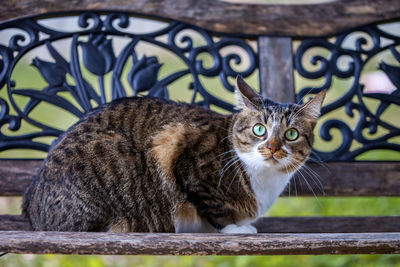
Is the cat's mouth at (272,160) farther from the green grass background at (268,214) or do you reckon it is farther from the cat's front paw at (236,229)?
the green grass background at (268,214)

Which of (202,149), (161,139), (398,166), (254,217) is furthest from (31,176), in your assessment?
(398,166)

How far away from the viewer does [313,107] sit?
165cm

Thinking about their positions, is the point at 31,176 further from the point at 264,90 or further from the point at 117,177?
the point at 264,90

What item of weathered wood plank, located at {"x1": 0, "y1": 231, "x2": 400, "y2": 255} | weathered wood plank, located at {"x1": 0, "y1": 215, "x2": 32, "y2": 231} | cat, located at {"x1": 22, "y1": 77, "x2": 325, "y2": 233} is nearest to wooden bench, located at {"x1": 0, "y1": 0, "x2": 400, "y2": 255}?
weathered wood plank, located at {"x1": 0, "y1": 215, "x2": 32, "y2": 231}

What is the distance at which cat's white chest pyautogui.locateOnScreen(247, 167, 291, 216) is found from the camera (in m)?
1.62

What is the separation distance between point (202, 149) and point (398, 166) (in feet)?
2.71

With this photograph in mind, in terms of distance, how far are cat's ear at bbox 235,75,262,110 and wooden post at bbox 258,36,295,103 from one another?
0.22m

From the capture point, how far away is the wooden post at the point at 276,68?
190 cm

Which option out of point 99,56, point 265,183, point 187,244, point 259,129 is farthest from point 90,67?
point 187,244

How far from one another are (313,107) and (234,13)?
1.93ft

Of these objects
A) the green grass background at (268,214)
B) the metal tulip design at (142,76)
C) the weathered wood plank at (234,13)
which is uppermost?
the weathered wood plank at (234,13)

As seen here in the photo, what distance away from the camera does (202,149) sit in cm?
161

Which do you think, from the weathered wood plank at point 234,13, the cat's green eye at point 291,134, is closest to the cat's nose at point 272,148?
the cat's green eye at point 291,134

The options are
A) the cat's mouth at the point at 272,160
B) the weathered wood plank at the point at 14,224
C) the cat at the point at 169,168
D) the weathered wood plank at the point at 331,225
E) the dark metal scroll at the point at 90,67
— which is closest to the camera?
the cat at the point at 169,168
